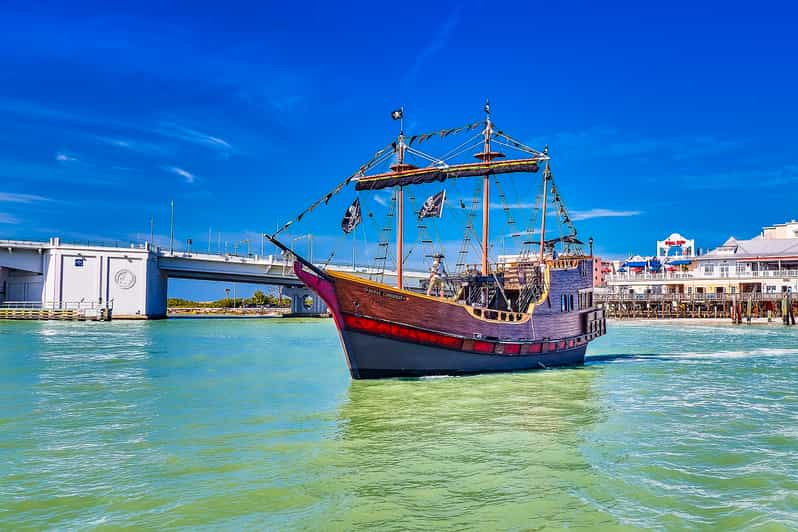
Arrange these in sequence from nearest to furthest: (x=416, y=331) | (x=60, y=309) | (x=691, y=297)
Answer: (x=416, y=331), (x=60, y=309), (x=691, y=297)

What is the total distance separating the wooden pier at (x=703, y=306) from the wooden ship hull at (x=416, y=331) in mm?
47172

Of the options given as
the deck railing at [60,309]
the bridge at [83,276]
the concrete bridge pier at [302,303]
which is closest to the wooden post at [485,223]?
the bridge at [83,276]

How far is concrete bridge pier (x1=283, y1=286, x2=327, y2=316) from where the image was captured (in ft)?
340

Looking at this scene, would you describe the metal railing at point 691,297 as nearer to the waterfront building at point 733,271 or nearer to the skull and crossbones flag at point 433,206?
the waterfront building at point 733,271

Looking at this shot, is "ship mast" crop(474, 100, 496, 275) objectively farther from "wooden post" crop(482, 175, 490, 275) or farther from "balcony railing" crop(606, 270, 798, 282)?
"balcony railing" crop(606, 270, 798, 282)

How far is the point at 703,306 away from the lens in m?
80.8

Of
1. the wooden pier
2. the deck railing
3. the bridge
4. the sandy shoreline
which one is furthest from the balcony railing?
the deck railing

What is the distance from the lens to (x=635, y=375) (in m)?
26.9

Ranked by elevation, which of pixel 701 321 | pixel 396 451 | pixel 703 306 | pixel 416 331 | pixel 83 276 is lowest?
pixel 396 451

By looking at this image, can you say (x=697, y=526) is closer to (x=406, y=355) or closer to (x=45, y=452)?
(x=45, y=452)

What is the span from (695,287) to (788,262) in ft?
37.5

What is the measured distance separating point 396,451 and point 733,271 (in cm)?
8238

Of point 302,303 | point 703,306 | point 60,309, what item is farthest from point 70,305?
point 703,306

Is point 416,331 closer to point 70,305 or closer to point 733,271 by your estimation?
point 70,305
